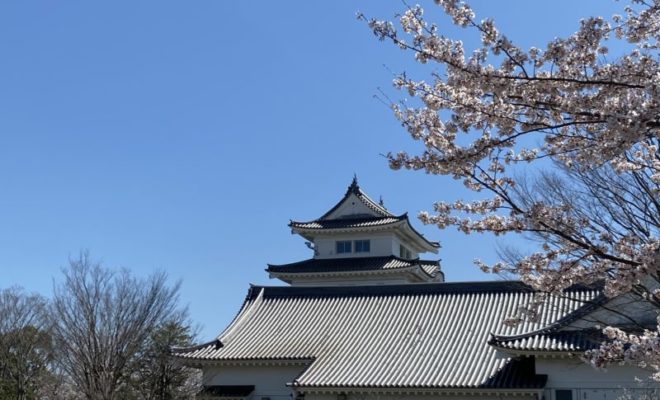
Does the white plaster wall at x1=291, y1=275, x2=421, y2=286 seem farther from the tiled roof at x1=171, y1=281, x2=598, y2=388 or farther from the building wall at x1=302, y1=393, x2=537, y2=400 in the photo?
the building wall at x1=302, y1=393, x2=537, y2=400

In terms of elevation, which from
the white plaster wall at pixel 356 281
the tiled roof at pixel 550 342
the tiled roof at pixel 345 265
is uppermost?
the tiled roof at pixel 345 265

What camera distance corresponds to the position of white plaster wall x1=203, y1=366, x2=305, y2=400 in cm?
2305

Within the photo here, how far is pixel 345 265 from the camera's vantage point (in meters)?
35.6

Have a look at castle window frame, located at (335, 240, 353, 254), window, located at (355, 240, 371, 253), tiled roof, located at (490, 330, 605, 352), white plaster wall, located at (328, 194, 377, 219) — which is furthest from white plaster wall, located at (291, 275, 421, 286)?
tiled roof, located at (490, 330, 605, 352)

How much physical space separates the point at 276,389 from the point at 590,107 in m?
19.8

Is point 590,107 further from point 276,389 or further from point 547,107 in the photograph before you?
point 276,389

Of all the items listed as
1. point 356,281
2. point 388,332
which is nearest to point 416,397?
point 388,332

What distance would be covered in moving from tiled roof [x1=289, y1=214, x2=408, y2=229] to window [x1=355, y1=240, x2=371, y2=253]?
0.96m

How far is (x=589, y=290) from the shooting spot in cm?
2177

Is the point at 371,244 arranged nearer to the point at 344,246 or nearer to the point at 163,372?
the point at 344,246

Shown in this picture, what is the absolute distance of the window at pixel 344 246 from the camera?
36969 mm

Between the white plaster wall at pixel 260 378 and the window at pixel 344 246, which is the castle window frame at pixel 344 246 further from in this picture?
the white plaster wall at pixel 260 378

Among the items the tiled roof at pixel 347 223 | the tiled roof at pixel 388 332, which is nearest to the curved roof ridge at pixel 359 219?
the tiled roof at pixel 347 223

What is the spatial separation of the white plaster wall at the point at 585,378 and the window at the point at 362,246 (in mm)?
17468
